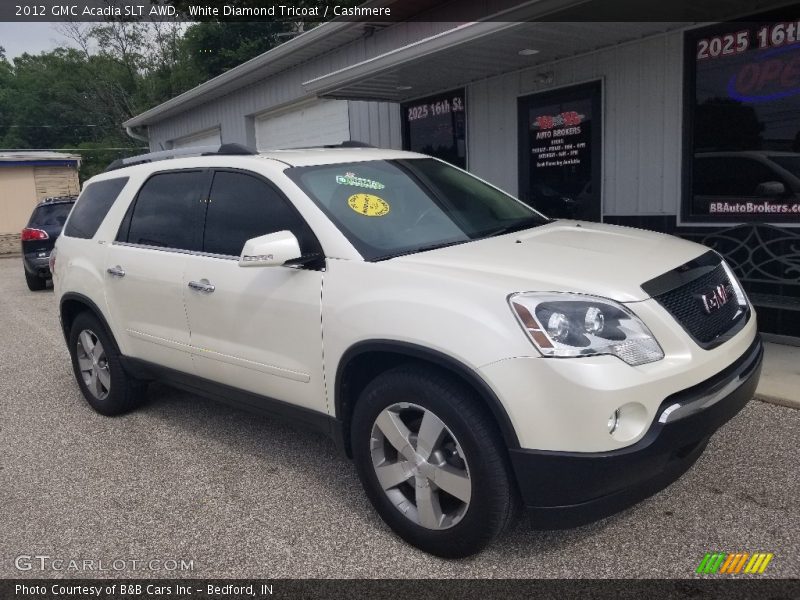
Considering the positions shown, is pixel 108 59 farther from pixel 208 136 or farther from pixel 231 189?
pixel 231 189

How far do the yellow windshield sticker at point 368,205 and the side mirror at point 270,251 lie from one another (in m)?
0.43

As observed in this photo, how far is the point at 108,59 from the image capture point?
140 feet

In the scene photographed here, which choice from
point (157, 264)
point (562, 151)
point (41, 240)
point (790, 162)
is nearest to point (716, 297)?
point (157, 264)

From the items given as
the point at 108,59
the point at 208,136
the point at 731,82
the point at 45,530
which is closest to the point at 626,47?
the point at 731,82

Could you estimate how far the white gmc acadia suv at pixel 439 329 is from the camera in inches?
97.8

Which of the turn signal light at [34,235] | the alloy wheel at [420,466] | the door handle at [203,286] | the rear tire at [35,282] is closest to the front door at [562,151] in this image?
the door handle at [203,286]

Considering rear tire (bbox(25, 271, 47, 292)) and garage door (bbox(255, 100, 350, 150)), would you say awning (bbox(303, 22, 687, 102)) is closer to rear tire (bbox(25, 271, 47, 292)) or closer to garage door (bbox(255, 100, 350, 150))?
garage door (bbox(255, 100, 350, 150))

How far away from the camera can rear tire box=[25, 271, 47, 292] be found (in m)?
13.0

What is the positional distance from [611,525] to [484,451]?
92 centimetres

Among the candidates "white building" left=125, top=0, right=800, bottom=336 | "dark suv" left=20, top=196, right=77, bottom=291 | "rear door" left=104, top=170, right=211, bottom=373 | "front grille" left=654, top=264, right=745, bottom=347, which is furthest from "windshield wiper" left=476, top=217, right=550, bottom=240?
"dark suv" left=20, top=196, right=77, bottom=291

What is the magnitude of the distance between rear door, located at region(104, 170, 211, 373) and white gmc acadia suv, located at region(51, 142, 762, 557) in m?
0.01

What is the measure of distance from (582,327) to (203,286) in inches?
85.1

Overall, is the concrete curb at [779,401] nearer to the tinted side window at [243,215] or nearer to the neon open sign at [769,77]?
the neon open sign at [769,77]

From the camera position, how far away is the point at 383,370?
307cm
